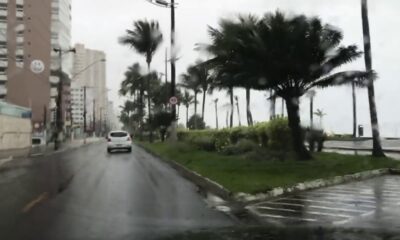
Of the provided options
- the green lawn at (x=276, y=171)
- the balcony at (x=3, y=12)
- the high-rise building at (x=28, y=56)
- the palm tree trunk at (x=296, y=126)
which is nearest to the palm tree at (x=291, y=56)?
the palm tree trunk at (x=296, y=126)

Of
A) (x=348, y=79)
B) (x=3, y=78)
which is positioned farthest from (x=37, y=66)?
(x=348, y=79)

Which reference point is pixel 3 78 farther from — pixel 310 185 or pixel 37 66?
pixel 310 185

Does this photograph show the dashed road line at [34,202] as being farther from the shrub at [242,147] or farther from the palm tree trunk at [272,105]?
the shrub at [242,147]

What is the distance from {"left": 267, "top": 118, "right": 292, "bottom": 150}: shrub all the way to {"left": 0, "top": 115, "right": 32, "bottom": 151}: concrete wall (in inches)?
1154

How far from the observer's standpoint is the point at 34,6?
94.6 meters

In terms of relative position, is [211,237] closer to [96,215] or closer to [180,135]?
[96,215]

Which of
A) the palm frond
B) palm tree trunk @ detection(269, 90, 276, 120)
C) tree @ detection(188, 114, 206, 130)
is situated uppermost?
tree @ detection(188, 114, 206, 130)

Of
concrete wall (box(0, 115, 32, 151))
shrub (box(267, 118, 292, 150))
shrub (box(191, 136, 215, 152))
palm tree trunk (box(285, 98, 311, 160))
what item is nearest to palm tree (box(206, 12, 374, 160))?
palm tree trunk (box(285, 98, 311, 160))

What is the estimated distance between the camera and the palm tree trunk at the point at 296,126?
23156mm

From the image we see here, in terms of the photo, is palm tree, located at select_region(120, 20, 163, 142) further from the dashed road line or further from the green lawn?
the dashed road line

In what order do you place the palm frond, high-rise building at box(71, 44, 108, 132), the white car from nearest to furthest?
the palm frond, the white car, high-rise building at box(71, 44, 108, 132)

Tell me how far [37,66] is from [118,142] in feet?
165

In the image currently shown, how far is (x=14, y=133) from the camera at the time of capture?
54.4 m

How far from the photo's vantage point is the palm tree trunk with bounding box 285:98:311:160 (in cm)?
2316
